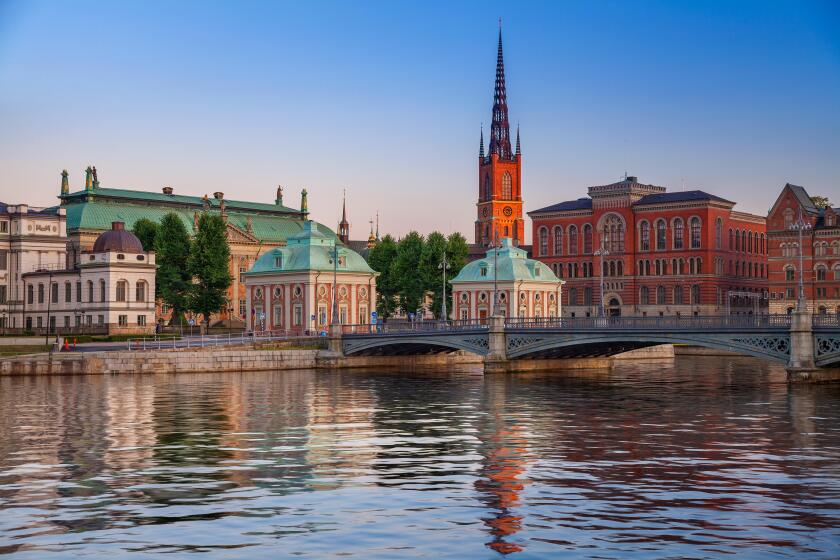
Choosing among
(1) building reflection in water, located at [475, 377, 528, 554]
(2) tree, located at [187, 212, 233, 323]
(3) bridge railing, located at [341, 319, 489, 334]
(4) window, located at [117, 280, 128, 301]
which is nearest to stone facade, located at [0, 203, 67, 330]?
(4) window, located at [117, 280, 128, 301]

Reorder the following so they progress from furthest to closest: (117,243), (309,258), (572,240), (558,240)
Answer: (558,240) → (572,240) → (309,258) → (117,243)

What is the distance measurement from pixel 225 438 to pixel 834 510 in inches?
963

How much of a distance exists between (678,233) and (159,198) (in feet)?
248

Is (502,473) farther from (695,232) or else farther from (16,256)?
(695,232)

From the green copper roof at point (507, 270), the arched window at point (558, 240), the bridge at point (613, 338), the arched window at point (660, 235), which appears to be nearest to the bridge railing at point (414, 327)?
the bridge at point (613, 338)

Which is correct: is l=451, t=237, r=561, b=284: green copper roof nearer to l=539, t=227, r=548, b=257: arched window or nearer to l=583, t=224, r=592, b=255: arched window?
l=583, t=224, r=592, b=255: arched window

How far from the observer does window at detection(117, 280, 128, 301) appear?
111812 millimetres

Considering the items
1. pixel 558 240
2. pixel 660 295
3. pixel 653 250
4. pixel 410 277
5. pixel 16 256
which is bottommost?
pixel 660 295

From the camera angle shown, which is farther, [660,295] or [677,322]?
[660,295]

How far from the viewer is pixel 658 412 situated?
2158 inches

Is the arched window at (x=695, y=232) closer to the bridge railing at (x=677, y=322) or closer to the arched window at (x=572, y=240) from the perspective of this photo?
the arched window at (x=572, y=240)

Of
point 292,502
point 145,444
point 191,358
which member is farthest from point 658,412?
point 191,358

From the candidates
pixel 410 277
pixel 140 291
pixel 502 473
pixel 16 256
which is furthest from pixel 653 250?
pixel 502 473

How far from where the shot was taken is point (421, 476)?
34.4 meters
